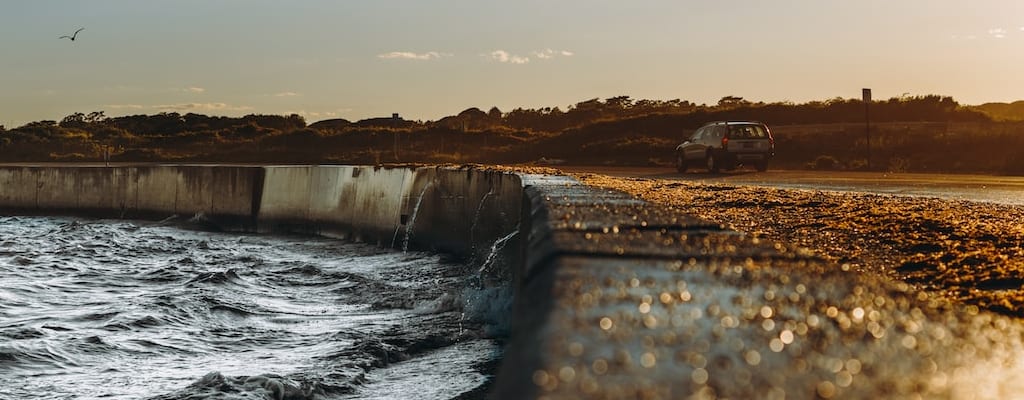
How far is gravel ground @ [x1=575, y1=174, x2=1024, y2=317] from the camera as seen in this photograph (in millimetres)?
5066

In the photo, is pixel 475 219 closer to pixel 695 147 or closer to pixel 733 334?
pixel 733 334

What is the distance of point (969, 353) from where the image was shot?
168 cm

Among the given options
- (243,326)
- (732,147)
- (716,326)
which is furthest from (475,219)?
(732,147)

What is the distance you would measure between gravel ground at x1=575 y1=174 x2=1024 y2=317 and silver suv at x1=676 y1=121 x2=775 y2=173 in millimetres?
19140

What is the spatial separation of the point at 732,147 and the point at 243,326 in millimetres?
23089

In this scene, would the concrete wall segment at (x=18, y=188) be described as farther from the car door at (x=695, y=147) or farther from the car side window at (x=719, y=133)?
the car side window at (x=719, y=133)

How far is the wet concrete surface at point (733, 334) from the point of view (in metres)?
1.28

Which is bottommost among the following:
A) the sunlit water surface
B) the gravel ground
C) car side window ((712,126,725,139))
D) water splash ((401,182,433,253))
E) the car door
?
the sunlit water surface

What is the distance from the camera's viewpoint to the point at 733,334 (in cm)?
159

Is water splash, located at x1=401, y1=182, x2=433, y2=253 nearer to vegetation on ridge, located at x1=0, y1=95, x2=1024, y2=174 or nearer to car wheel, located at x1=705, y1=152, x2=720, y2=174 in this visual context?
car wheel, located at x1=705, y1=152, x2=720, y2=174

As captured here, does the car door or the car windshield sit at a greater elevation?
the car windshield

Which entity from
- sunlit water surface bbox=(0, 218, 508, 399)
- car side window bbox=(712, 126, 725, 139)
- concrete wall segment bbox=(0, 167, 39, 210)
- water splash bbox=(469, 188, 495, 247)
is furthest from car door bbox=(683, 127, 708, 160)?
water splash bbox=(469, 188, 495, 247)

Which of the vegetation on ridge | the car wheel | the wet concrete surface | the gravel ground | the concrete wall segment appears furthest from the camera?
the vegetation on ridge

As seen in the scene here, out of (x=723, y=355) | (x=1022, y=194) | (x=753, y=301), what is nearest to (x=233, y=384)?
(x=753, y=301)
